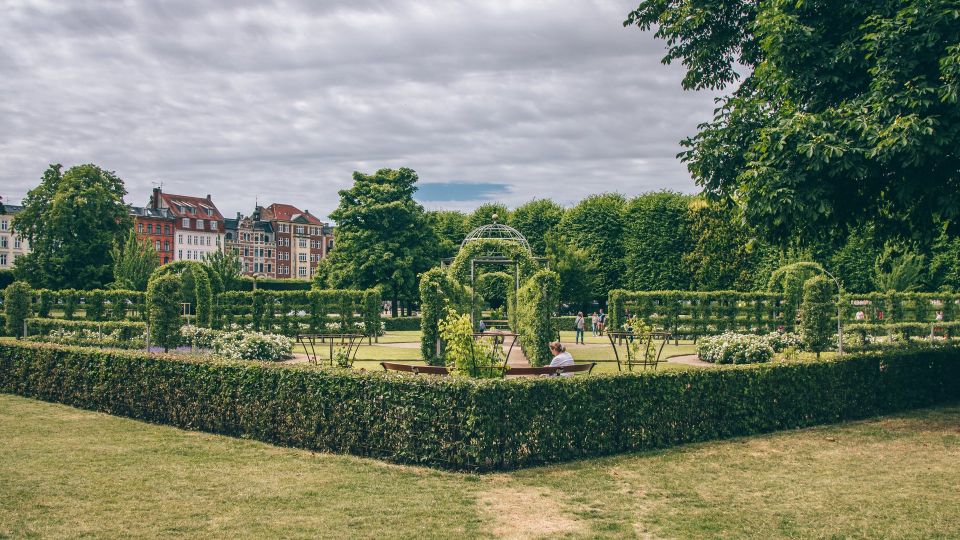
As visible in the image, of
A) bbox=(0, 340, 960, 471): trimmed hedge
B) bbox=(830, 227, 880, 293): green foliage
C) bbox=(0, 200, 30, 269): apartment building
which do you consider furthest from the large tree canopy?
bbox=(0, 200, 30, 269): apartment building

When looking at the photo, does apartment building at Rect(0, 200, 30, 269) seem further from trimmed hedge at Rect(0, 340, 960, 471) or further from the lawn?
the lawn

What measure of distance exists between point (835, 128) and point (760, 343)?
12384mm

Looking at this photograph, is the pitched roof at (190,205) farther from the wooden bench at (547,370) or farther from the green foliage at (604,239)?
the wooden bench at (547,370)

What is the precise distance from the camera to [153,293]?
22.9 m

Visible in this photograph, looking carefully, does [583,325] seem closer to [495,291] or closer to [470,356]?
[495,291]

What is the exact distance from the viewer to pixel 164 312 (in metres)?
23.0

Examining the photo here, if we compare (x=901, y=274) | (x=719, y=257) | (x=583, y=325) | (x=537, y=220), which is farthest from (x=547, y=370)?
(x=537, y=220)

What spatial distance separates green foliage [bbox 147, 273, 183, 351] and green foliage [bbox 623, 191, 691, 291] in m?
37.7

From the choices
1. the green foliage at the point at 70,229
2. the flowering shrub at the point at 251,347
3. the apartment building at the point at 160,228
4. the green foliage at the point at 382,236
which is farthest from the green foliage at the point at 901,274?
the apartment building at the point at 160,228

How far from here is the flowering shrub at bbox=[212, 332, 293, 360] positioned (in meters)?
22.7

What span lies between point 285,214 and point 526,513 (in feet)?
398

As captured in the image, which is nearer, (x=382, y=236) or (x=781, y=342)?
(x=781, y=342)

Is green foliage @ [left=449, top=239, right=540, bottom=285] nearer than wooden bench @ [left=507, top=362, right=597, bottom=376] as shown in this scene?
No

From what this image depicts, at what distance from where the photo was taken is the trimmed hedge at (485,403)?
32.1 ft
